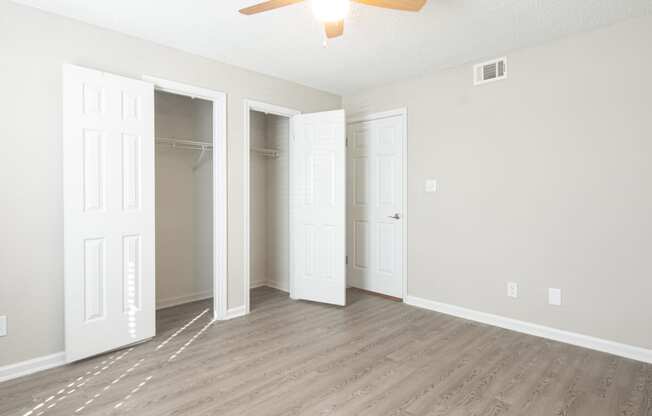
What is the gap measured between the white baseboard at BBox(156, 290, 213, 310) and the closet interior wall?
637 millimetres

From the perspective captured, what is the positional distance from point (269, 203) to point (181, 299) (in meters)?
1.59

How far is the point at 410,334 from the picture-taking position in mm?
3266

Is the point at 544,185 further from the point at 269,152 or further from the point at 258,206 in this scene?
the point at 258,206

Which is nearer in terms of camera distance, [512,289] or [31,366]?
[31,366]

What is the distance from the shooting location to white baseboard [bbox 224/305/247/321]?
3635 millimetres

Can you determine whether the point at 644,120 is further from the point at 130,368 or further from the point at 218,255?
the point at 130,368

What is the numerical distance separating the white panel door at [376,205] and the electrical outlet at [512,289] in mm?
1158

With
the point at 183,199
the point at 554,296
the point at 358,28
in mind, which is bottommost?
the point at 554,296

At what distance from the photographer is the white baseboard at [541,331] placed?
2.77 metres

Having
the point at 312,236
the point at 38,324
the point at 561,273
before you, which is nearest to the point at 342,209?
the point at 312,236

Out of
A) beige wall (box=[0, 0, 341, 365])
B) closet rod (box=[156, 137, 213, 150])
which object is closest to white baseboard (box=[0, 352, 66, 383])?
beige wall (box=[0, 0, 341, 365])

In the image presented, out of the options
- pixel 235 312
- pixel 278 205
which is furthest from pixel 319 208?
pixel 235 312

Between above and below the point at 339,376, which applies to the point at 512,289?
above

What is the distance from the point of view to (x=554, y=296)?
3.14 metres
